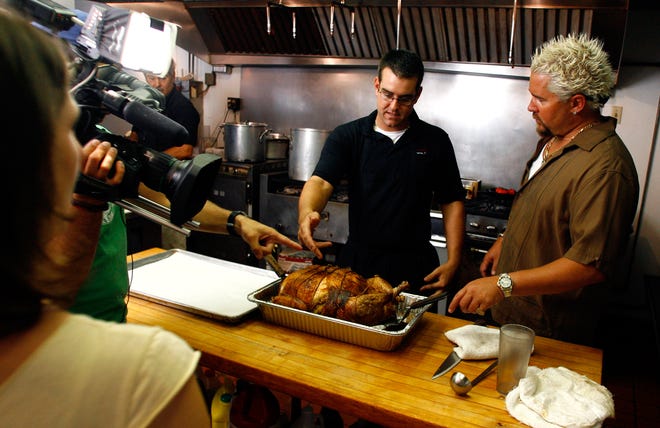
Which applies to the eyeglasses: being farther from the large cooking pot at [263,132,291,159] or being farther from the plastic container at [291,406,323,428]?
the large cooking pot at [263,132,291,159]

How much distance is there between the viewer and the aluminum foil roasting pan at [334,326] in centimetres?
148

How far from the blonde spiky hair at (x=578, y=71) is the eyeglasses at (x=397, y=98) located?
60 cm

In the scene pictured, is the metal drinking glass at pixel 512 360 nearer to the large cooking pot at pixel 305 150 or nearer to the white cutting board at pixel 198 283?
the white cutting board at pixel 198 283

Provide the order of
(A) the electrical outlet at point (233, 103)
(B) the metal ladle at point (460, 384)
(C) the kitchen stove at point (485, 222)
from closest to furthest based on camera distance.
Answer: (B) the metal ladle at point (460, 384) → (C) the kitchen stove at point (485, 222) → (A) the electrical outlet at point (233, 103)

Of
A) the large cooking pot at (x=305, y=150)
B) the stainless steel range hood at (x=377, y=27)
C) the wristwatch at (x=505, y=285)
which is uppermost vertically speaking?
the stainless steel range hood at (x=377, y=27)

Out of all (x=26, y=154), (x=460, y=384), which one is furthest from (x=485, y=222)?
(x=26, y=154)

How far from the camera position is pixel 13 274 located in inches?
18.7

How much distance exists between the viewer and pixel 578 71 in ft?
6.21

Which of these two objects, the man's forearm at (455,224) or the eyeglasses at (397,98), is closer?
the eyeglasses at (397,98)

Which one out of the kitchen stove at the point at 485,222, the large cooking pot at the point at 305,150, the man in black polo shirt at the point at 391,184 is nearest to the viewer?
the man in black polo shirt at the point at 391,184

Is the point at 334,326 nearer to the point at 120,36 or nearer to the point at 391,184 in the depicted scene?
the point at 120,36

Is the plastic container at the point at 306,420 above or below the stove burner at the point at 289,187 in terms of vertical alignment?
below

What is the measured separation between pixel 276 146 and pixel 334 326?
2.95 m

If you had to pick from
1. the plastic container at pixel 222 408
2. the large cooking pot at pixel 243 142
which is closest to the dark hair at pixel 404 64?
the plastic container at pixel 222 408
